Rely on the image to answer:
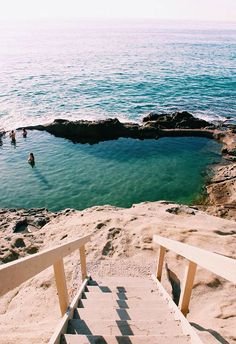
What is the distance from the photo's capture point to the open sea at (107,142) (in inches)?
733

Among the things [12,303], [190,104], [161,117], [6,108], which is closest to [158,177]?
[161,117]

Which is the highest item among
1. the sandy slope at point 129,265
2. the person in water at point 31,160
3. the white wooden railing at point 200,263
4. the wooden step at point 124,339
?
the white wooden railing at point 200,263

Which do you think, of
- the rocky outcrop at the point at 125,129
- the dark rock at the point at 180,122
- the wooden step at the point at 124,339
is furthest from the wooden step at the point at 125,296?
the dark rock at the point at 180,122

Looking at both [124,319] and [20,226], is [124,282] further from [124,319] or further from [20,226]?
[20,226]

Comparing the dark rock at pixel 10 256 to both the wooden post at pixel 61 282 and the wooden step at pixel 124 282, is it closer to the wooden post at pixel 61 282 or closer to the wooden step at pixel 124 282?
the wooden step at pixel 124 282

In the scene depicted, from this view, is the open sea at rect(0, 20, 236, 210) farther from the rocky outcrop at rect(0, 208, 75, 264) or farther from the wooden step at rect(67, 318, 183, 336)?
the wooden step at rect(67, 318, 183, 336)

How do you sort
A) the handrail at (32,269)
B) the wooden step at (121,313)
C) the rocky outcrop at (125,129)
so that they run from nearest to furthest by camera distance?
the handrail at (32,269) < the wooden step at (121,313) < the rocky outcrop at (125,129)

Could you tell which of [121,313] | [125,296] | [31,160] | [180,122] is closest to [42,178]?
[31,160]

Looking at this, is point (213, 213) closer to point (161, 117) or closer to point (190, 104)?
point (161, 117)

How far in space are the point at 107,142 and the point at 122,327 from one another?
904 inches

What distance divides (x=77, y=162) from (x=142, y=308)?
18.3 meters

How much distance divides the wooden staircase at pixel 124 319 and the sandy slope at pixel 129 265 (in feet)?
1.60

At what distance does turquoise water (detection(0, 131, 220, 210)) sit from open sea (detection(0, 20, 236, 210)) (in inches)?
2.4

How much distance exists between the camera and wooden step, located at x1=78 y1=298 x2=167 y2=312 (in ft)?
16.1
